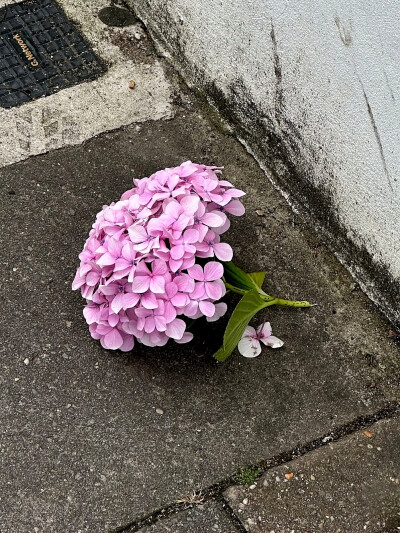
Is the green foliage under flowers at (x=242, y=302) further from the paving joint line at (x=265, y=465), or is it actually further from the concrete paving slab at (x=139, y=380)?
the paving joint line at (x=265, y=465)

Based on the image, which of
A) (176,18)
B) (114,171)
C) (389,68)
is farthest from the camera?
(176,18)

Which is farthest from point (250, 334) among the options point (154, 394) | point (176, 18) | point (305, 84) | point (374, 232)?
point (176, 18)

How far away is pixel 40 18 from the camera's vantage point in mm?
3340

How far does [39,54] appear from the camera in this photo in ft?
10.5

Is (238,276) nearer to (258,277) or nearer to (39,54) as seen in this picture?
(258,277)

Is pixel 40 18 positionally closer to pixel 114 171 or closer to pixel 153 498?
pixel 114 171

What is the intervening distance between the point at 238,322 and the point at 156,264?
32cm

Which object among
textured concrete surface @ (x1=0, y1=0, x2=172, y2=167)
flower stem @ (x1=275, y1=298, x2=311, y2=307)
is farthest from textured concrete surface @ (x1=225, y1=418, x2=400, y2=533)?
textured concrete surface @ (x1=0, y1=0, x2=172, y2=167)

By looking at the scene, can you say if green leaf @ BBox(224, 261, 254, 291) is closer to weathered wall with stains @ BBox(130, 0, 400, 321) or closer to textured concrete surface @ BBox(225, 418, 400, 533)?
weathered wall with stains @ BBox(130, 0, 400, 321)

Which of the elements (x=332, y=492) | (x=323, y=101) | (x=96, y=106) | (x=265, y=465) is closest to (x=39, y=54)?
(x=96, y=106)

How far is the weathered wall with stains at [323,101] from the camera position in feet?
6.93

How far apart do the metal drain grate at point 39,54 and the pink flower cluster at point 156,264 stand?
3.54 ft

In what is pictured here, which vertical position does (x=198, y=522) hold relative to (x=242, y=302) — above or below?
below

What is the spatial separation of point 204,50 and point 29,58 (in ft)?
2.68
